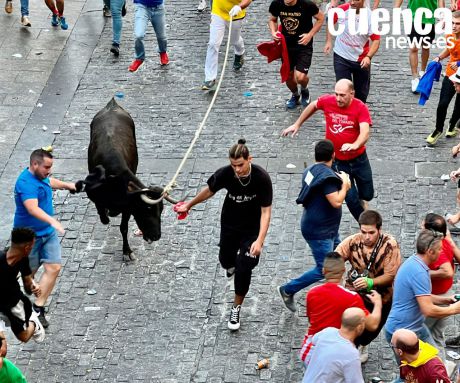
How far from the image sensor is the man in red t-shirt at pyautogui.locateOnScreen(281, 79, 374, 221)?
10.6 meters

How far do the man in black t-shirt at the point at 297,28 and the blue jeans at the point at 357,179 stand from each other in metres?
2.93

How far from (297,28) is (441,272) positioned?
5.92 metres

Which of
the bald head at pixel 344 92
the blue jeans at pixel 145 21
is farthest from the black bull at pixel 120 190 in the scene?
the blue jeans at pixel 145 21

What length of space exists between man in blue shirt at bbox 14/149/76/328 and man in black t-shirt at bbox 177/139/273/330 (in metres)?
1.29

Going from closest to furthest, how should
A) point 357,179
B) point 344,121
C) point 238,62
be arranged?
point 344,121 < point 357,179 < point 238,62

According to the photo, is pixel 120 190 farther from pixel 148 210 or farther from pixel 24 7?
pixel 24 7

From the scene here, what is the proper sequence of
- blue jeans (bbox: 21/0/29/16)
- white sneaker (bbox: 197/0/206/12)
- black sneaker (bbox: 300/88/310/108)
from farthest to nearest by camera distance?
1. white sneaker (bbox: 197/0/206/12)
2. blue jeans (bbox: 21/0/29/16)
3. black sneaker (bbox: 300/88/310/108)

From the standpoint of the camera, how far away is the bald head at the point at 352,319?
7.34 m

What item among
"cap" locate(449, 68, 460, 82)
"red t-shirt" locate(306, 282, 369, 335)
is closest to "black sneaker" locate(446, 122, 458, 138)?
"cap" locate(449, 68, 460, 82)

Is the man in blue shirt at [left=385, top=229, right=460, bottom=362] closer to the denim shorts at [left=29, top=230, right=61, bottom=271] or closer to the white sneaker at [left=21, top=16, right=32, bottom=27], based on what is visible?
the denim shorts at [left=29, top=230, right=61, bottom=271]

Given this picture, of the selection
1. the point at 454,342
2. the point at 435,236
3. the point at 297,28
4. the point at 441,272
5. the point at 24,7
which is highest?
the point at 435,236

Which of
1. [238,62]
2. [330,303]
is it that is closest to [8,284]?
[330,303]

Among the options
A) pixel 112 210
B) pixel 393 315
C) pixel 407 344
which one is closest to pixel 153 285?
pixel 112 210

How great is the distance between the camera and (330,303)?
7.95 metres
